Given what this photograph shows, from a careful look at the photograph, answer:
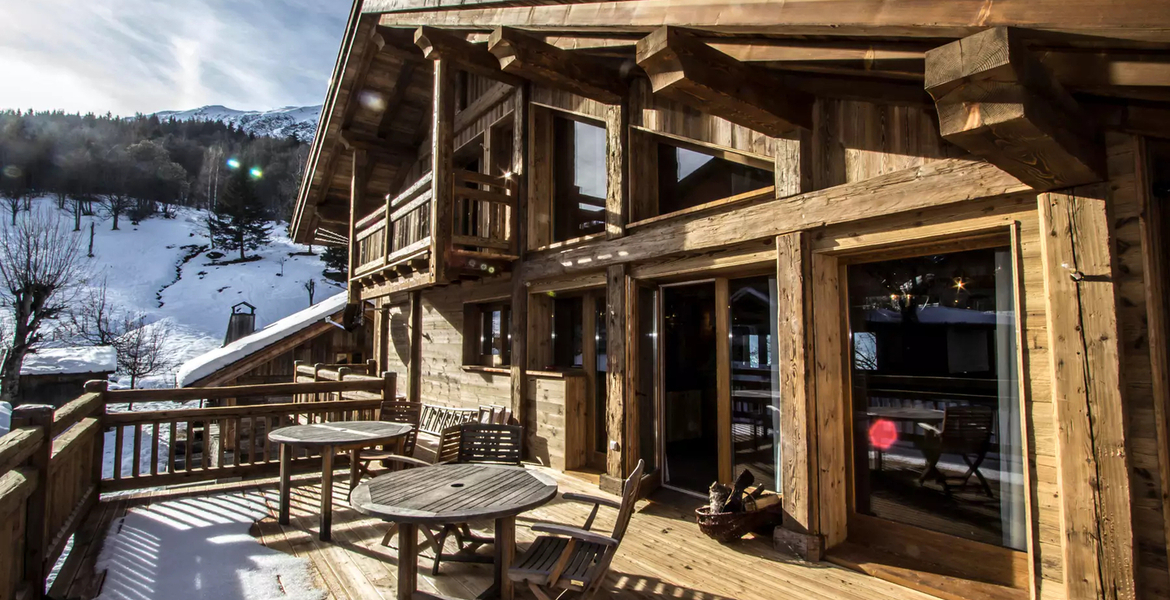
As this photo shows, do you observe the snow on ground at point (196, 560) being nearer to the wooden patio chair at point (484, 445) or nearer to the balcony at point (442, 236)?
the wooden patio chair at point (484, 445)

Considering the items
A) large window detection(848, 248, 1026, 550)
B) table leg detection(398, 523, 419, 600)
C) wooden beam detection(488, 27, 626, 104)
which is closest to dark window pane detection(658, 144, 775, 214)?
wooden beam detection(488, 27, 626, 104)

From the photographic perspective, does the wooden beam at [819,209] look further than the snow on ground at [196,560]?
No

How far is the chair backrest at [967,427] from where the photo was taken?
154 inches

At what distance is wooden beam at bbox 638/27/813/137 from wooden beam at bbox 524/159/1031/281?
64 centimetres

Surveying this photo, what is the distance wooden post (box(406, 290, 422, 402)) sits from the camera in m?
10.5

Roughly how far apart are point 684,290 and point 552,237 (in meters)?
2.22

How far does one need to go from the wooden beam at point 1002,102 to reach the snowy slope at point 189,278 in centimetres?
3744

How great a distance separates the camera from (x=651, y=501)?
5836mm

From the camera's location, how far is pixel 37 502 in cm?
365

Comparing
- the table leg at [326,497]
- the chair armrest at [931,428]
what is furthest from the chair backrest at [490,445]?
the chair armrest at [931,428]

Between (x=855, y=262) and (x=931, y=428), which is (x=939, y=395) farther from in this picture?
(x=855, y=262)

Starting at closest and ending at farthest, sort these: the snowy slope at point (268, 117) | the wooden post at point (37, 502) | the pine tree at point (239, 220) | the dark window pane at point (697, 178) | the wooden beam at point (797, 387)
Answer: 1. the wooden post at point (37, 502)
2. the wooden beam at point (797, 387)
3. the dark window pane at point (697, 178)
4. the pine tree at point (239, 220)
5. the snowy slope at point (268, 117)

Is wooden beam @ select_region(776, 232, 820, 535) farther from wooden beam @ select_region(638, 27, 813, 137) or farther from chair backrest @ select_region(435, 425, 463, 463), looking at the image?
chair backrest @ select_region(435, 425, 463, 463)

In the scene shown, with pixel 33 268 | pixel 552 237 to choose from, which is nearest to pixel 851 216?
pixel 552 237
